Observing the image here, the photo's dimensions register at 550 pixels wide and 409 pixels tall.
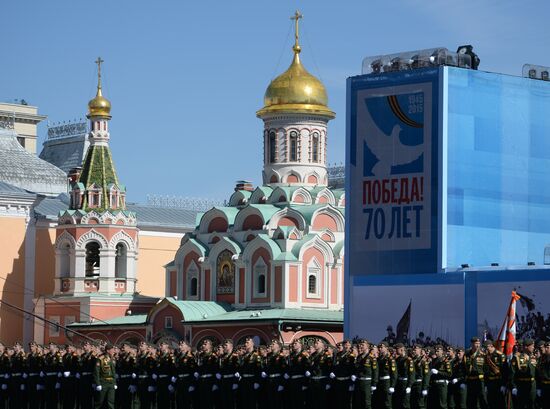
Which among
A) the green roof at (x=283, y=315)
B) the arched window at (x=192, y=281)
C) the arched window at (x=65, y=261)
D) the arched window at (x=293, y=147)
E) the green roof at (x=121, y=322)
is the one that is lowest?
the green roof at (x=121, y=322)

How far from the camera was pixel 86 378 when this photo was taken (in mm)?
28391

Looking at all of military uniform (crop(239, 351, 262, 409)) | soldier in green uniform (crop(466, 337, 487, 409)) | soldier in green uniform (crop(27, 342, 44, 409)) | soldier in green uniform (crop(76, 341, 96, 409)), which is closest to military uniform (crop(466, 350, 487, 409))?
soldier in green uniform (crop(466, 337, 487, 409))

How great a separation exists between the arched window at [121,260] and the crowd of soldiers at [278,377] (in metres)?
25.0

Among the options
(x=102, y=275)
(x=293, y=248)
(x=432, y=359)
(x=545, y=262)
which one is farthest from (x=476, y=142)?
(x=102, y=275)

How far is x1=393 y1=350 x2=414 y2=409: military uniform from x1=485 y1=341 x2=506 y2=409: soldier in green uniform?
1357mm

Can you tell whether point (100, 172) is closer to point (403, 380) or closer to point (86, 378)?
point (86, 378)

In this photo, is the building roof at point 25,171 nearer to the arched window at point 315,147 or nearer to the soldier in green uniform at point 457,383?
the arched window at point 315,147

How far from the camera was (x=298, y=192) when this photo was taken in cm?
5488

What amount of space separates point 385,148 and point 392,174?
658mm

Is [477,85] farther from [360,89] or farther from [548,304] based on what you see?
[548,304]

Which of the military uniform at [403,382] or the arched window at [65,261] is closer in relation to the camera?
the military uniform at [403,382]

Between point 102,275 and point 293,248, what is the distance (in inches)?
303

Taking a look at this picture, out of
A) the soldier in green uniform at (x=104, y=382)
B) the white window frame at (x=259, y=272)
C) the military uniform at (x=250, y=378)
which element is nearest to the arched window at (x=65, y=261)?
the white window frame at (x=259, y=272)

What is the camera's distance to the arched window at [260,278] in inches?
2073
